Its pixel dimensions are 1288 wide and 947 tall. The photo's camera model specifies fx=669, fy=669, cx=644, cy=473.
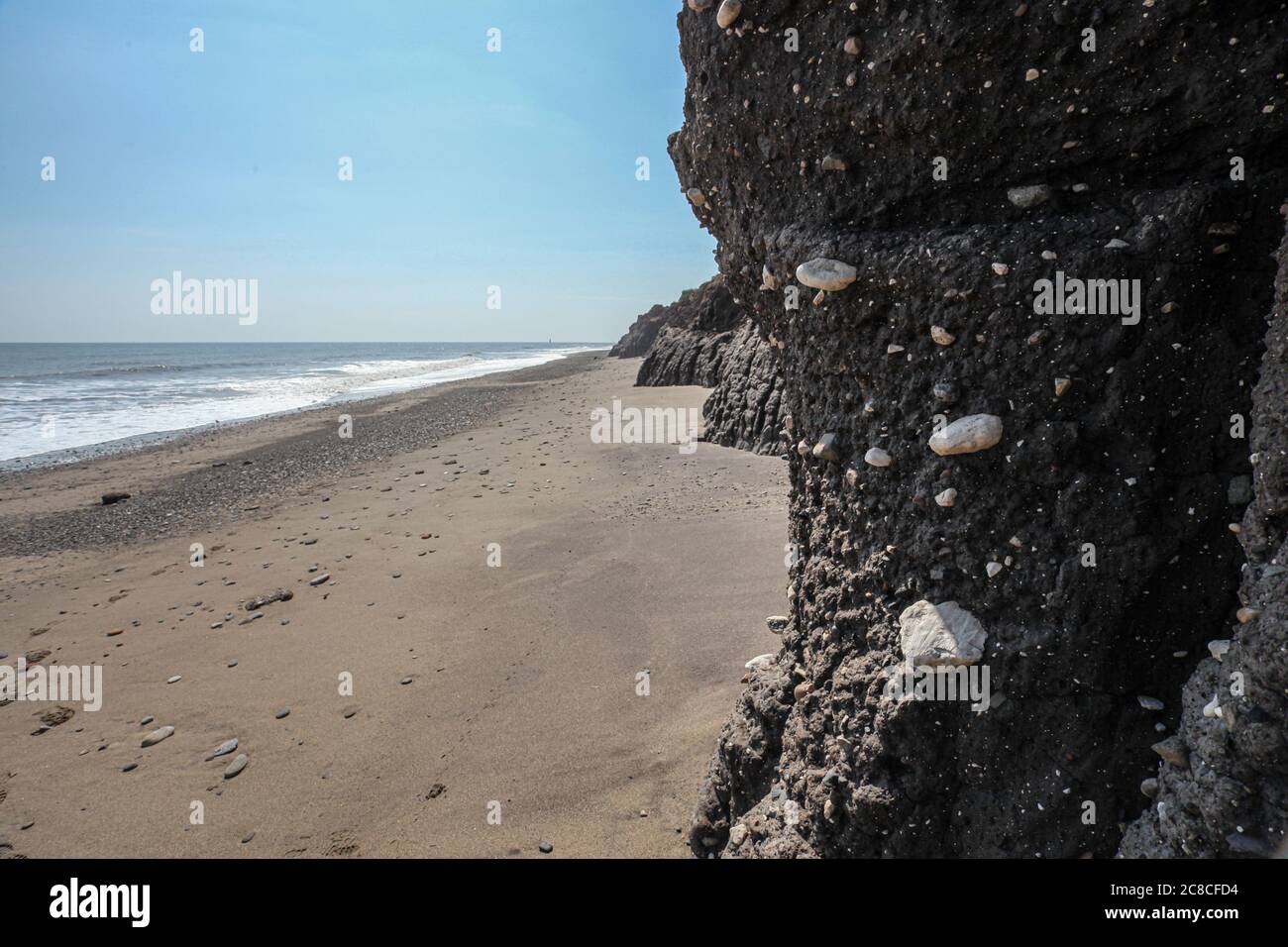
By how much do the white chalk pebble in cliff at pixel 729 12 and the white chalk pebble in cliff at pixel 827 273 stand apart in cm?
108

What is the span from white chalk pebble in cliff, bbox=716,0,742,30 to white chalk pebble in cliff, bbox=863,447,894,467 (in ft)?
6.06

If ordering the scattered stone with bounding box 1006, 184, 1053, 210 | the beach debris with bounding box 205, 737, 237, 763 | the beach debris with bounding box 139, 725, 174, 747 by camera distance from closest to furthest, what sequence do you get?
the scattered stone with bounding box 1006, 184, 1053, 210, the beach debris with bounding box 205, 737, 237, 763, the beach debris with bounding box 139, 725, 174, 747

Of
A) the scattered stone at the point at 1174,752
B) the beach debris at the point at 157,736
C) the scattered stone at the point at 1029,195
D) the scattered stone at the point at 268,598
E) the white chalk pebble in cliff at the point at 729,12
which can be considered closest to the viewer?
the scattered stone at the point at 1174,752

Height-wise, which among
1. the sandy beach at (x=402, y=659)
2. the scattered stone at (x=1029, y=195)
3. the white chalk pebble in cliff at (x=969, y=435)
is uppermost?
the scattered stone at (x=1029, y=195)

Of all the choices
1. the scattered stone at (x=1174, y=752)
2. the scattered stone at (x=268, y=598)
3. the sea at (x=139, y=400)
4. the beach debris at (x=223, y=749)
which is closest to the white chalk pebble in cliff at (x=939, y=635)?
the scattered stone at (x=1174, y=752)

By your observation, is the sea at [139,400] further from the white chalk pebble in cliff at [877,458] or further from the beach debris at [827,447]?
the white chalk pebble in cliff at [877,458]

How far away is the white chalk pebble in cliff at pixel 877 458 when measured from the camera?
253 centimetres

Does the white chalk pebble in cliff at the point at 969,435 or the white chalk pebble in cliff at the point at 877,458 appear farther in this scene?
the white chalk pebble in cliff at the point at 877,458

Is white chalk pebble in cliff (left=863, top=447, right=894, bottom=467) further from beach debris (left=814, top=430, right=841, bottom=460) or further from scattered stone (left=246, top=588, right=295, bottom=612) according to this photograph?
scattered stone (left=246, top=588, right=295, bottom=612)

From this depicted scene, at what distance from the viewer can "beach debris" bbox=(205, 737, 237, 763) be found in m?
4.84

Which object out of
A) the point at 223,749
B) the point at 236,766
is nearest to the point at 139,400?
the point at 223,749

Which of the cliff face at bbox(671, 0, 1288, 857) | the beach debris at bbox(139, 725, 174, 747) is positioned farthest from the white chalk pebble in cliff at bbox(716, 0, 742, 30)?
the beach debris at bbox(139, 725, 174, 747)
